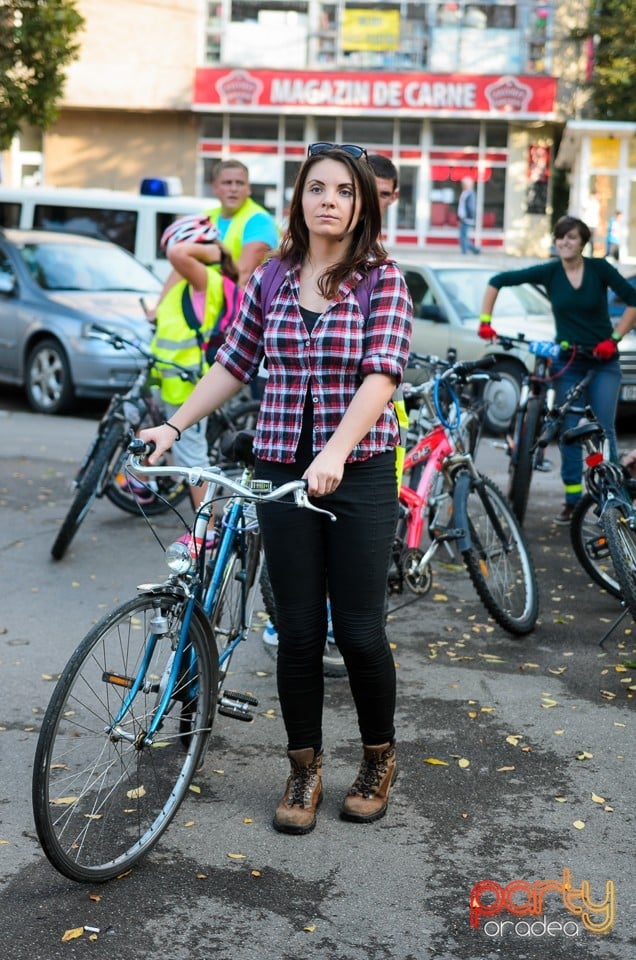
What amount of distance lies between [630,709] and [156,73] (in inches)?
1259

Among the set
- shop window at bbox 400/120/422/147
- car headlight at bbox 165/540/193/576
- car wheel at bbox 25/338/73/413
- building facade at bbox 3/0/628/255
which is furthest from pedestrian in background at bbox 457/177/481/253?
car headlight at bbox 165/540/193/576

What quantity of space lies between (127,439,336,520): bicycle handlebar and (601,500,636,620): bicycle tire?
2.33m

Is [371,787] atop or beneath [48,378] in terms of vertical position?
beneath

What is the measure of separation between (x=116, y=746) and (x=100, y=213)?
14660mm

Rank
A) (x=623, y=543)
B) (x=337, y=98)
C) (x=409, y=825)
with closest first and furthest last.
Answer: (x=409, y=825), (x=623, y=543), (x=337, y=98)

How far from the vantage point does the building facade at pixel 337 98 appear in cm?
3422

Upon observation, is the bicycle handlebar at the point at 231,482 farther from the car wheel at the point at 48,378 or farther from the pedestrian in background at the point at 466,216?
the pedestrian in background at the point at 466,216

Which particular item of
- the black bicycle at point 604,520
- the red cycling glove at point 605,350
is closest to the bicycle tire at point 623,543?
the black bicycle at point 604,520

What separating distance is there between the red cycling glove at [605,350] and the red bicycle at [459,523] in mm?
2105

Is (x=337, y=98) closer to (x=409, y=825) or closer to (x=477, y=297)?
(x=477, y=297)

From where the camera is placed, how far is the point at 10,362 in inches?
538

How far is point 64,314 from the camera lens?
13.2 m

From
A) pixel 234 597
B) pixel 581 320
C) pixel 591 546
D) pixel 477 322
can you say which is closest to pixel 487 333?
pixel 581 320

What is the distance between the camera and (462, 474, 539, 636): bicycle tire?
606 cm
